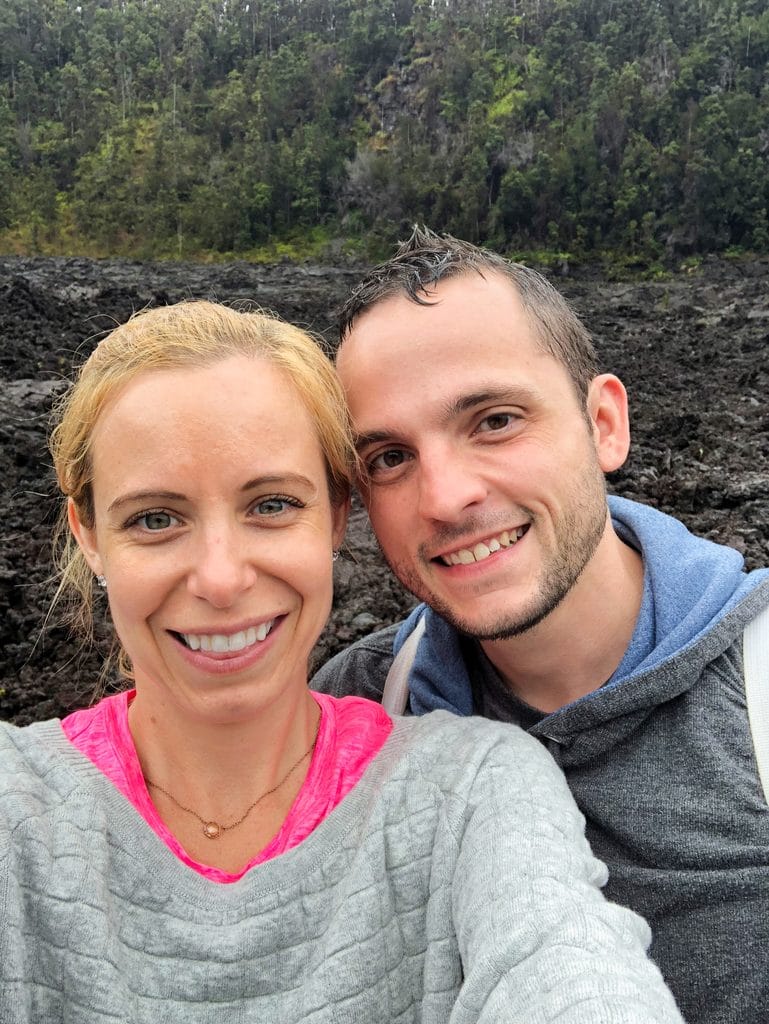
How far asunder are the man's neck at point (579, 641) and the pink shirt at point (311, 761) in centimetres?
55

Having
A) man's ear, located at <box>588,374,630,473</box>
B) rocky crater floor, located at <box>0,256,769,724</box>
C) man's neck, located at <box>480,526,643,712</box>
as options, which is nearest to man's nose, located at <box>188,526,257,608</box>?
man's neck, located at <box>480,526,643,712</box>

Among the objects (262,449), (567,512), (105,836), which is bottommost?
(105,836)

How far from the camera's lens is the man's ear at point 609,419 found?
2648 mm

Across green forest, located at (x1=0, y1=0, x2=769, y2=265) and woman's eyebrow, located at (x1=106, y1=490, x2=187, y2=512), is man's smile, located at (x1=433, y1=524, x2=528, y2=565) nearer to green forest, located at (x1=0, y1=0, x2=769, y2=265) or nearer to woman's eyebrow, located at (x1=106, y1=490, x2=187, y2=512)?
woman's eyebrow, located at (x1=106, y1=490, x2=187, y2=512)

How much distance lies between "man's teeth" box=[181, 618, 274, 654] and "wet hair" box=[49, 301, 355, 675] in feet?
1.33

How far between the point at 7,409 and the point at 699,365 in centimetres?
1258

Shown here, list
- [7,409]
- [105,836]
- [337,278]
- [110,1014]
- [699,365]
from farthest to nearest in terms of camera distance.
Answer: [337,278] < [699,365] < [7,409] < [105,836] < [110,1014]

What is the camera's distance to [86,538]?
79.6 inches

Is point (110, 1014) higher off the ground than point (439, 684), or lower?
higher

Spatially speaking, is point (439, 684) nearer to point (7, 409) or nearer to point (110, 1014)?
point (110, 1014)

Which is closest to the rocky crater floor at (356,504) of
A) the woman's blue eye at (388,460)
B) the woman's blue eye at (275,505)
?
the woman's blue eye at (388,460)

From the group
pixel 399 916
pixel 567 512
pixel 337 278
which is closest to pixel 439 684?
pixel 567 512

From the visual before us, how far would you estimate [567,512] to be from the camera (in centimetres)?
234

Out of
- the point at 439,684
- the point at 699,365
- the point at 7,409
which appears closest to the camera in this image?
the point at 439,684
